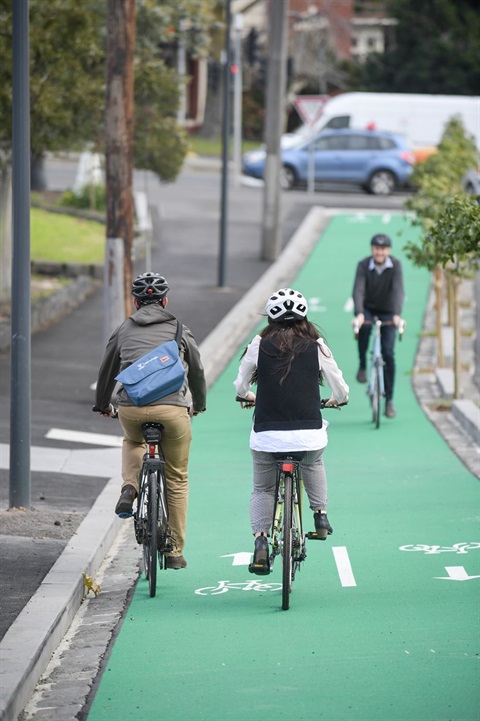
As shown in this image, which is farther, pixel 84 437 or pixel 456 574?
pixel 84 437

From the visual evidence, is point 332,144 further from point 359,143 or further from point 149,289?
point 149,289

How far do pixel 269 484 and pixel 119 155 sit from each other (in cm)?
954

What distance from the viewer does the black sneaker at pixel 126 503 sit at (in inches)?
355

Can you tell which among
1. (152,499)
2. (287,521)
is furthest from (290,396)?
(152,499)

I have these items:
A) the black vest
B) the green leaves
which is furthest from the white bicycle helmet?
the green leaves

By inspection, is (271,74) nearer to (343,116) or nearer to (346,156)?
(346,156)

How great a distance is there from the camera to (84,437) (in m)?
15.2

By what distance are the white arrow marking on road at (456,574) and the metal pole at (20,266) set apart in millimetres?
3148

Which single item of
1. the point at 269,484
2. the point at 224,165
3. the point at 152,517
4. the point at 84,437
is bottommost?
the point at 84,437

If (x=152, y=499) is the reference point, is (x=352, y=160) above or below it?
below

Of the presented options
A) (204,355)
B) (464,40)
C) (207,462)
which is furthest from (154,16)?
(464,40)

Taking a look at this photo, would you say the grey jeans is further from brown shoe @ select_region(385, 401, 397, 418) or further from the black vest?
brown shoe @ select_region(385, 401, 397, 418)

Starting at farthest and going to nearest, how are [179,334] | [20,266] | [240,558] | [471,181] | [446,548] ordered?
[471,181], [20,266], [446,548], [240,558], [179,334]

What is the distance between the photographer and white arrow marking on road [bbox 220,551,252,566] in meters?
10.0
